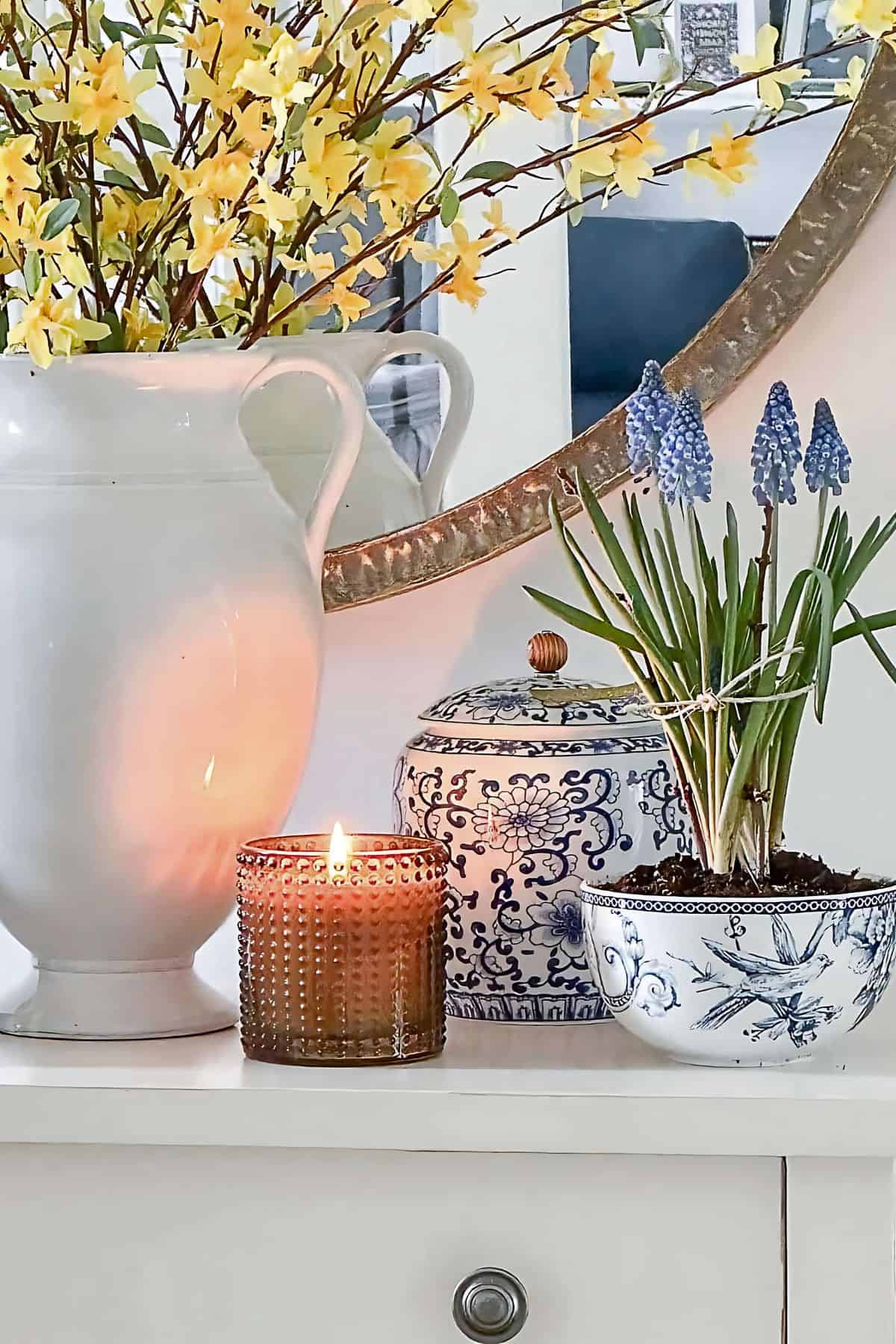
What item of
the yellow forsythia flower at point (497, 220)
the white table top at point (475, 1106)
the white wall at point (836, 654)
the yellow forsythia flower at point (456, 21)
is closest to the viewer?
the white table top at point (475, 1106)

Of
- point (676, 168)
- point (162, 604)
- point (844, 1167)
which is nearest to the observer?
point (844, 1167)

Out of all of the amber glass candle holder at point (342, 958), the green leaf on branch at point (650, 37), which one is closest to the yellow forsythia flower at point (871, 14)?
the green leaf on branch at point (650, 37)

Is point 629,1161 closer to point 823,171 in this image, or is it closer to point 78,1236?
point 78,1236

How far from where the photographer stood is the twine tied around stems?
0.73m

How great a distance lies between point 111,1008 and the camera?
2.65ft

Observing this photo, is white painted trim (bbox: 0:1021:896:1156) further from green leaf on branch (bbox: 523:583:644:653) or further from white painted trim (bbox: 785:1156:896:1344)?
green leaf on branch (bbox: 523:583:644:653)

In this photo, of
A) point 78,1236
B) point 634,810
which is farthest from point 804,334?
point 78,1236

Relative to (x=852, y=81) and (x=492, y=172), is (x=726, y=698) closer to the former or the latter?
(x=492, y=172)

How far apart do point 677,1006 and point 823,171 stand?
50 centimetres

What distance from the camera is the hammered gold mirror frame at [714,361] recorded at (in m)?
0.94

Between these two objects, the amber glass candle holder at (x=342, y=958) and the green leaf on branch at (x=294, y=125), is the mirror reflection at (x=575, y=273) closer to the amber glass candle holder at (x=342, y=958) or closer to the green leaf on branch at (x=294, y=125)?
the green leaf on branch at (x=294, y=125)

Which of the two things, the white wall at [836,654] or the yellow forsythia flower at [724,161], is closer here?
the yellow forsythia flower at [724,161]

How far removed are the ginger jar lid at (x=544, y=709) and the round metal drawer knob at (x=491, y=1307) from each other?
0.25m

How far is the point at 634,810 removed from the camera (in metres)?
0.81
